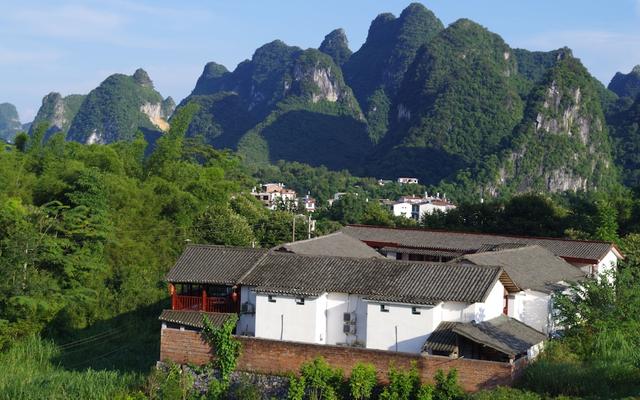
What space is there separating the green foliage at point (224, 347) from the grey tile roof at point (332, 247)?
472 centimetres

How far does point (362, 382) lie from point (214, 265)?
241 inches

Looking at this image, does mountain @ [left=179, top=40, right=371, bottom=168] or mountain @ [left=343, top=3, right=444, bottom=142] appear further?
mountain @ [left=343, top=3, right=444, bottom=142]

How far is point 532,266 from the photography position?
955 inches

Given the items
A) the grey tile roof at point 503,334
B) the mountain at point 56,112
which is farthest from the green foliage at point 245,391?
the mountain at point 56,112

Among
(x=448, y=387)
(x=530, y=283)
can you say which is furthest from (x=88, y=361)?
(x=530, y=283)

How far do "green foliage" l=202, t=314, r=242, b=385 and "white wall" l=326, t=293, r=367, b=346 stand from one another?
233 centimetres

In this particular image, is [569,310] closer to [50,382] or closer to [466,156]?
[50,382]

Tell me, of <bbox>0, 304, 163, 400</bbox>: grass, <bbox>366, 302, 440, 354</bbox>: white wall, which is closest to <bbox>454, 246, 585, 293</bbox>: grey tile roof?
<bbox>366, 302, 440, 354</bbox>: white wall

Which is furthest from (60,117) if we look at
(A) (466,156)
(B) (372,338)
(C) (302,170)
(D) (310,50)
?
(B) (372,338)

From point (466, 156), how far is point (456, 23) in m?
25.3

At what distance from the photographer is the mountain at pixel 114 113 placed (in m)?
166

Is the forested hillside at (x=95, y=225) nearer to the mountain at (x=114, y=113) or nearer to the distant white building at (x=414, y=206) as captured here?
the distant white building at (x=414, y=206)

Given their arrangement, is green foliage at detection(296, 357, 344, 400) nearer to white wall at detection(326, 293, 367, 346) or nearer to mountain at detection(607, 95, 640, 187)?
white wall at detection(326, 293, 367, 346)

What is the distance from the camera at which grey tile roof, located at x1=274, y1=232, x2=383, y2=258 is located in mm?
24547
